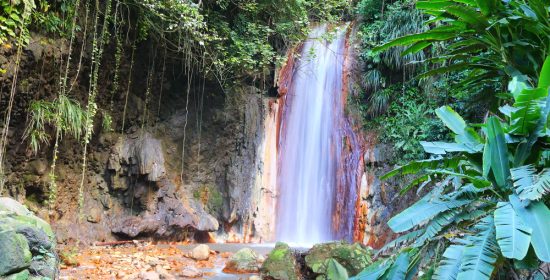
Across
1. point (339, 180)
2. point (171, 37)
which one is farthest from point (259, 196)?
point (171, 37)

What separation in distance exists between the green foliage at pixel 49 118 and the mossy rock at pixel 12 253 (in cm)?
307

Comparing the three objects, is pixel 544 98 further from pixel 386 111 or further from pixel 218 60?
pixel 386 111

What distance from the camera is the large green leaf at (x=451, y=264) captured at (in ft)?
7.93

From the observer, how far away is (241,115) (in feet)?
32.5

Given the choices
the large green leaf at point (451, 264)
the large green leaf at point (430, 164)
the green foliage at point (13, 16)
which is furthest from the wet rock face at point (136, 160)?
the large green leaf at point (451, 264)

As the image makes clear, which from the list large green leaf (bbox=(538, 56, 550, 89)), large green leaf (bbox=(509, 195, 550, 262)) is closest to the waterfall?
large green leaf (bbox=(538, 56, 550, 89))

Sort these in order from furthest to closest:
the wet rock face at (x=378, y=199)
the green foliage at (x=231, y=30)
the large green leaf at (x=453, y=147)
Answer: the wet rock face at (x=378, y=199)
the green foliage at (x=231, y=30)
the large green leaf at (x=453, y=147)

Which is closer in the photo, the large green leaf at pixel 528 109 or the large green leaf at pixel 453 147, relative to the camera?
the large green leaf at pixel 528 109

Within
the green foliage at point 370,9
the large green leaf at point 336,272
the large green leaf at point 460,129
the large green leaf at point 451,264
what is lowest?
the large green leaf at point 336,272

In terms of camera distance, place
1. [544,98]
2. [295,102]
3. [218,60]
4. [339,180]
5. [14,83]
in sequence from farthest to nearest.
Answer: [295,102]
[339,180]
[218,60]
[14,83]
[544,98]

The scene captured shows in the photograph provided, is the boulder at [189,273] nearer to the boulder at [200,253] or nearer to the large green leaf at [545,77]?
the boulder at [200,253]

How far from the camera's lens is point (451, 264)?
8.06 feet

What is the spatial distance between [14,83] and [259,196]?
18.7ft

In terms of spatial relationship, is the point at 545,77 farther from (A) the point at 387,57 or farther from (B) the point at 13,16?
(A) the point at 387,57
